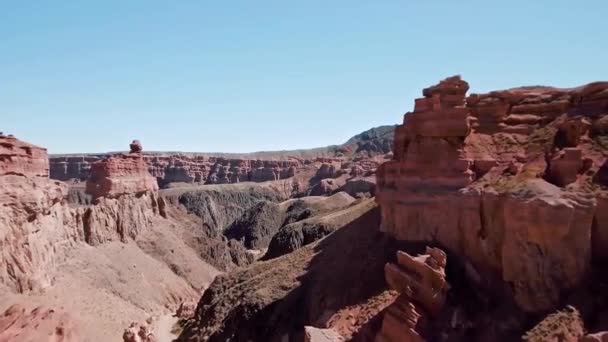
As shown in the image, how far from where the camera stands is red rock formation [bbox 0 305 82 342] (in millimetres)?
14148

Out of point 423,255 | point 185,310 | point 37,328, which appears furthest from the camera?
point 185,310

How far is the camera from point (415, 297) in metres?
20.9

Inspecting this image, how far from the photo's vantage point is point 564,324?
58.0 feet

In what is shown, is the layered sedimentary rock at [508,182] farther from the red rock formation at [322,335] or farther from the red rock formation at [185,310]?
the red rock formation at [185,310]

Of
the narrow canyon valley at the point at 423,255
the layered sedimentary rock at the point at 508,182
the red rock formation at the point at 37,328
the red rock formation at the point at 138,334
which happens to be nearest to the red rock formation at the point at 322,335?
the narrow canyon valley at the point at 423,255

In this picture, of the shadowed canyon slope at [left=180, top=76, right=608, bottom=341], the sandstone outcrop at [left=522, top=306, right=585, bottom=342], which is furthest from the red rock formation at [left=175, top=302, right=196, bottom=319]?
the sandstone outcrop at [left=522, top=306, right=585, bottom=342]

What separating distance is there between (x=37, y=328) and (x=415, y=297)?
1293cm

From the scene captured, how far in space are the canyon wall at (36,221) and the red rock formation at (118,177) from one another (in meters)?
1.95

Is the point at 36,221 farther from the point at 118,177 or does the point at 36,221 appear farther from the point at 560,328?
the point at 560,328

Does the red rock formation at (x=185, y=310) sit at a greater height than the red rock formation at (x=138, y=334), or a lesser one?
lesser

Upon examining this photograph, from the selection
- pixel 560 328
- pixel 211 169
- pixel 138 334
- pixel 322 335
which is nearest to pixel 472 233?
pixel 560 328

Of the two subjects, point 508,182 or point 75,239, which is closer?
point 508,182

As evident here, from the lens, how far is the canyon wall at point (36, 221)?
35.0 m

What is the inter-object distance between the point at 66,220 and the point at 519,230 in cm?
3897
